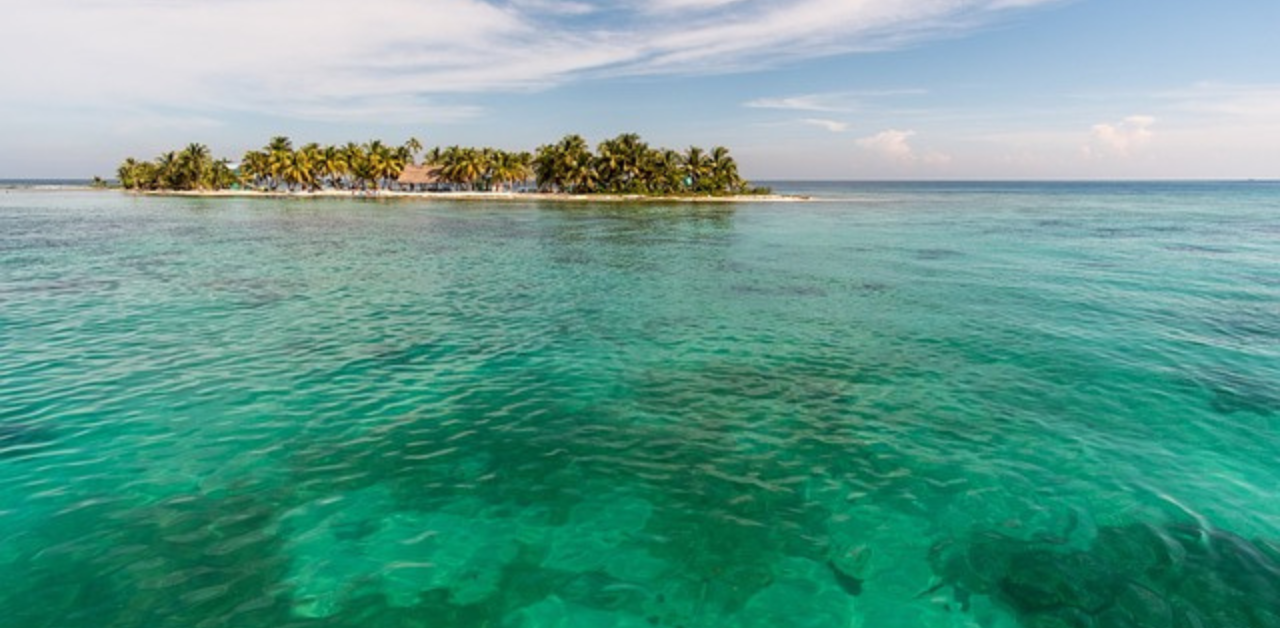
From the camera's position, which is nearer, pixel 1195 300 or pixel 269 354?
pixel 269 354

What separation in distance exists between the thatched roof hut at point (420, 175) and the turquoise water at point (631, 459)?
399ft

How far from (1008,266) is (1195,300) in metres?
12.3

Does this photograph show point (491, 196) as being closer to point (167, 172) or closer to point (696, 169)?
point (696, 169)

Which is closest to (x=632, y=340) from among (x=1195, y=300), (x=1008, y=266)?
(x=1195, y=300)

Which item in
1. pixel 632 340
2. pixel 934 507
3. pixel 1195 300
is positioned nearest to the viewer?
pixel 934 507

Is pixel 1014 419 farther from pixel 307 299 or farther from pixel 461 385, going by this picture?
pixel 307 299

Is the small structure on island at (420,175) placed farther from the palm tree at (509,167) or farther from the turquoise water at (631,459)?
the turquoise water at (631,459)

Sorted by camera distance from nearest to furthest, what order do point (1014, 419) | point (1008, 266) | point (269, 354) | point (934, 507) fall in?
point (934, 507), point (1014, 419), point (269, 354), point (1008, 266)

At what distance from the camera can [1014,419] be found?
1587 cm

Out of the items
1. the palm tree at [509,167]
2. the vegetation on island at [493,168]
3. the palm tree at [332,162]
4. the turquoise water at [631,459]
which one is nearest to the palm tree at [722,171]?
the vegetation on island at [493,168]

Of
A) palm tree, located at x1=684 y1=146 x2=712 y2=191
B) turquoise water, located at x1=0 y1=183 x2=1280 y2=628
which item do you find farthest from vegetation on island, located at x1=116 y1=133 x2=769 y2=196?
turquoise water, located at x1=0 y1=183 x2=1280 y2=628

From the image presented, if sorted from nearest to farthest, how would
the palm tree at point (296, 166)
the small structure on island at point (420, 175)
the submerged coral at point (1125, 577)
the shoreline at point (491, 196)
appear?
the submerged coral at point (1125, 577) < the shoreline at point (491, 196) < the palm tree at point (296, 166) < the small structure on island at point (420, 175)

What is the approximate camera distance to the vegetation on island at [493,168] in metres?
137

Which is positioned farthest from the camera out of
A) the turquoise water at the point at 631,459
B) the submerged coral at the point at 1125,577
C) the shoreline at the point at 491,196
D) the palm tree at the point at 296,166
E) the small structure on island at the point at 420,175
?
the small structure on island at the point at 420,175
